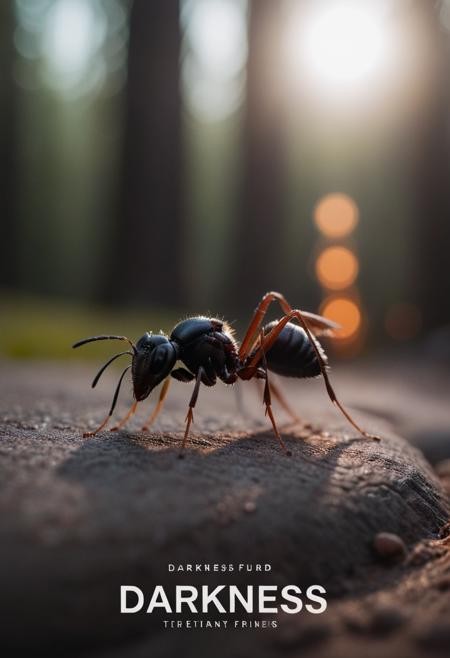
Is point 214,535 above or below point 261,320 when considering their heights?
below

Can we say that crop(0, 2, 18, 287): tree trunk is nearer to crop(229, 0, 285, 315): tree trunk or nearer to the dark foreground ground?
crop(229, 0, 285, 315): tree trunk

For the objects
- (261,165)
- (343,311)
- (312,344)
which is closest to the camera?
(312,344)

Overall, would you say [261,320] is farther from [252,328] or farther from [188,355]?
[188,355]

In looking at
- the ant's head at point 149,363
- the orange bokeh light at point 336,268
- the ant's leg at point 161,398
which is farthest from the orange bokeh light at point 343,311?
the ant's head at point 149,363

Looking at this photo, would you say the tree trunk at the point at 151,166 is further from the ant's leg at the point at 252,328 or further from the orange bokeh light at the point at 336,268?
the ant's leg at the point at 252,328

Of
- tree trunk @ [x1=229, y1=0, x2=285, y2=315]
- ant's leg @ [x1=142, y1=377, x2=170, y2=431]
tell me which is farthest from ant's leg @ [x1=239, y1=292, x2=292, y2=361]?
tree trunk @ [x1=229, y1=0, x2=285, y2=315]

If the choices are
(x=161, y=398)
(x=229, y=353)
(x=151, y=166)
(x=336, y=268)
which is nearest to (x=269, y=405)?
(x=229, y=353)

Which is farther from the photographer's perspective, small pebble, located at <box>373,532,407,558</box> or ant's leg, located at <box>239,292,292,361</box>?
ant's leg, located at <box>239,292,292,361</box>
